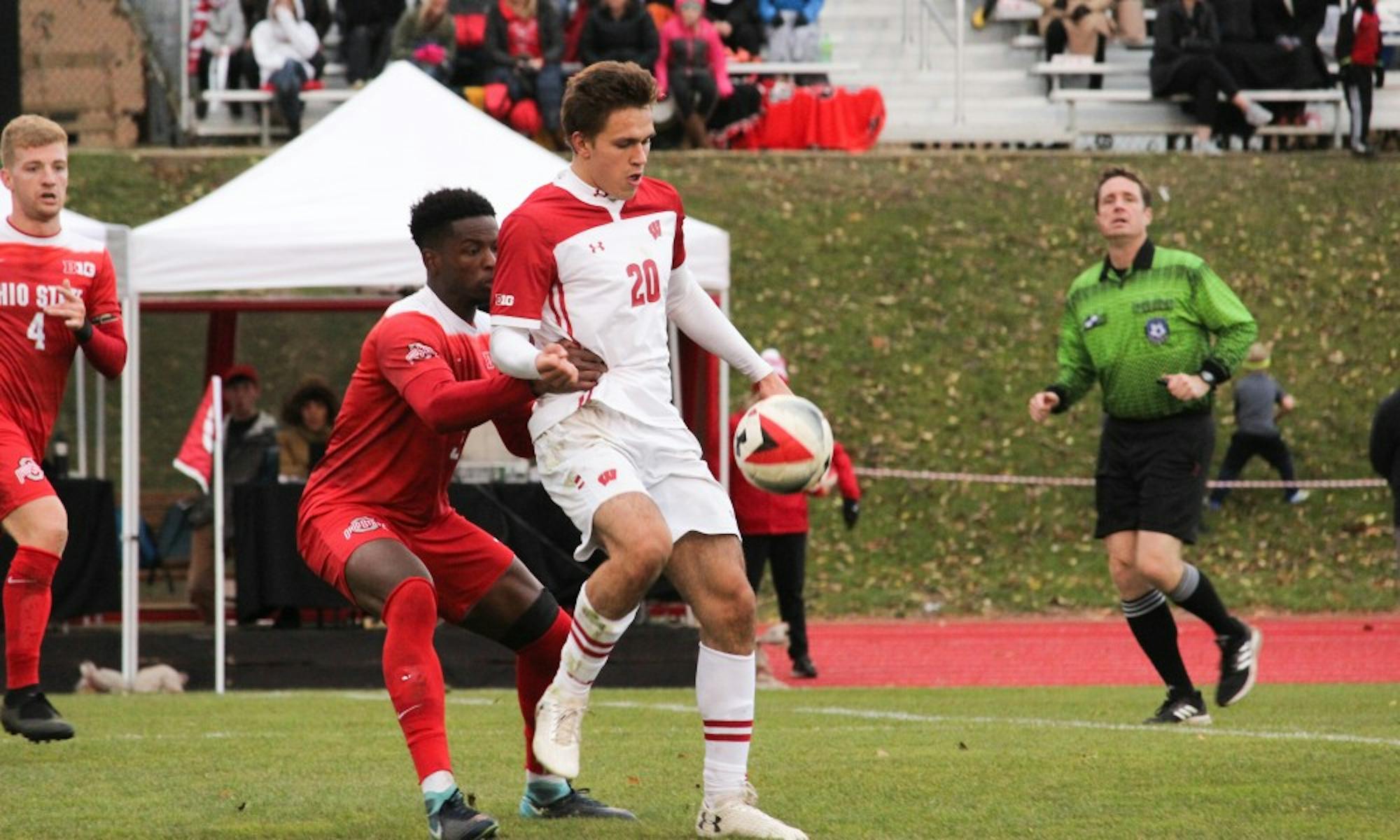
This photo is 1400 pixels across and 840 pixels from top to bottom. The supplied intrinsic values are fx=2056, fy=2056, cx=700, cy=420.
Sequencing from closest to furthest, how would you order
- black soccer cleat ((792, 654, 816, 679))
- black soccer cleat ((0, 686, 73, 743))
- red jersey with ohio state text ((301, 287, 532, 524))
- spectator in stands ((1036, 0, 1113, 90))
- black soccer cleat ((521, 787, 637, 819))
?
1. red jersey with ohio state text ((301, 287, 532, 524))
2. black soccer cleat ((521, 787, 637, 819))
3. black soccer cleat ((0, 686, 73, 743))
4. black soccer cleat ((792, 654, 816, 679))
5. spectator in stands ((1036, 0, 1113, 90))

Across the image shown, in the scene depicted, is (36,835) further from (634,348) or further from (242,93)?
(242,93)

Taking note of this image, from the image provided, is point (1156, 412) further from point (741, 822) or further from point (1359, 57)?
point (1359, 57)

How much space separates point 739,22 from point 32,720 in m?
17.9

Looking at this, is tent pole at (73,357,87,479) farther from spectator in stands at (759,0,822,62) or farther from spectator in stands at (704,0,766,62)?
spectator in stands at (759,0,822,62)

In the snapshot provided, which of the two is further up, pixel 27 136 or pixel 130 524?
pixel 27 136

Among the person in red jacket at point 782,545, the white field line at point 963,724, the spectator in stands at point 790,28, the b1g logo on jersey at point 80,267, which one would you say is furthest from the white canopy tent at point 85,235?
the spectator in stands at point 790,28

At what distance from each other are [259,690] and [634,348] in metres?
7.24

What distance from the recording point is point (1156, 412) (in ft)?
29.8

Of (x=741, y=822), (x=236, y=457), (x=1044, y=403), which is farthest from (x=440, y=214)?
(x=236, y=457)

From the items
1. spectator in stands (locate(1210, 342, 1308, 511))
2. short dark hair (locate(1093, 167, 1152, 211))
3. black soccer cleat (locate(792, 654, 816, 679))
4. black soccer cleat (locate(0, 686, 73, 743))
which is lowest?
black soccer cleat (locate(792, 654, 816, 679))

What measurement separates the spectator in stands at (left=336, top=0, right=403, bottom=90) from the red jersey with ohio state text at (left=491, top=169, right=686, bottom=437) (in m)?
18.1

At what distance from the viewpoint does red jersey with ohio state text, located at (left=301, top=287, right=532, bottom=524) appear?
5.91m

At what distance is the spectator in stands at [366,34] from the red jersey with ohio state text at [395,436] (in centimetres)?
1791

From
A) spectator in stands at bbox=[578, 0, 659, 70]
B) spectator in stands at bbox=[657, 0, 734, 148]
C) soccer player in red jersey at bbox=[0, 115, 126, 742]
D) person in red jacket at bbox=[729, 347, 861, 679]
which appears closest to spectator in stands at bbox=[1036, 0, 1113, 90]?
spectator in stands at bbox=[657, 0, 734, 148]
